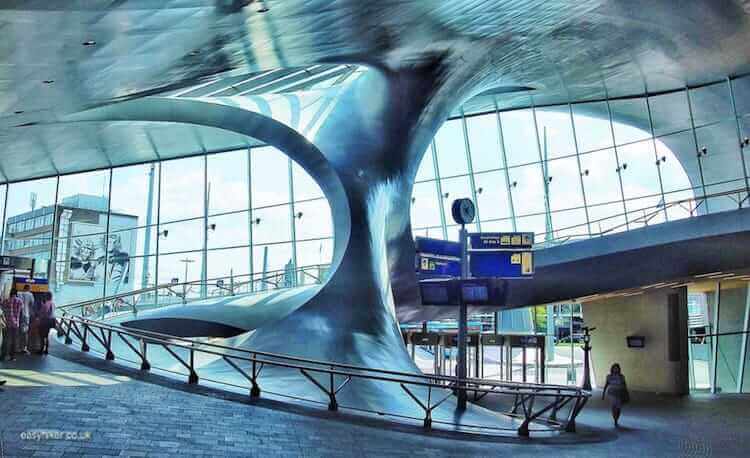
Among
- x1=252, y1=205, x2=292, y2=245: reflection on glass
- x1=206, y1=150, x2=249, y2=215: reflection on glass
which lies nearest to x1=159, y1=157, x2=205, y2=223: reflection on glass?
x1=206, y1=150, x2=249, y2=215: reflection on glass

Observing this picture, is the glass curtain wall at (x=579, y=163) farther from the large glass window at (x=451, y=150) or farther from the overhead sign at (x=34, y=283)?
the overhead sign at (x=34, y=283)

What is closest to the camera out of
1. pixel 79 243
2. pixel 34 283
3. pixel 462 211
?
pixel 462 211

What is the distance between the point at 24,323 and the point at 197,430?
24.6 feet

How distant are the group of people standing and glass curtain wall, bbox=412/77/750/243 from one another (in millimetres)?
19902

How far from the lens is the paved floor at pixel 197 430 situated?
7415 millimetres

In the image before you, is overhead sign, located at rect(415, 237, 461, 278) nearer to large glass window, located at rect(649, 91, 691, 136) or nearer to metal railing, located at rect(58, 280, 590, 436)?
metal railing, located at rect(58, 280, 590, 436)

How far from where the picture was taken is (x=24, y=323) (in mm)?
13758

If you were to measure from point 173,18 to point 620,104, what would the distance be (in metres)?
27.5

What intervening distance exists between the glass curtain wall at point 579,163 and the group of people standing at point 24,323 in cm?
1990

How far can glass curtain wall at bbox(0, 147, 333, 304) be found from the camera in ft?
104

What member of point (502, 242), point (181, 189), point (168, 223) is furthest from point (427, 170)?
point (502, 242)

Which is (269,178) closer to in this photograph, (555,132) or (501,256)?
(555,132)

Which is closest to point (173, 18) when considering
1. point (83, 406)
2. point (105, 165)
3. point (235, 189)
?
point (83, 406)

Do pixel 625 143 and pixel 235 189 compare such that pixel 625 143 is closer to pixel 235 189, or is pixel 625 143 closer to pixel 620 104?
pixel 620 104
